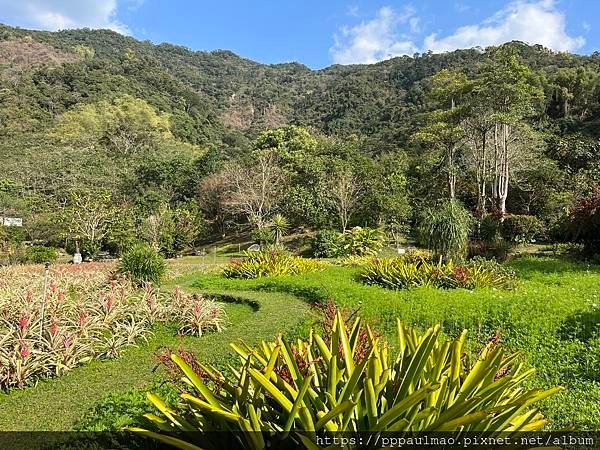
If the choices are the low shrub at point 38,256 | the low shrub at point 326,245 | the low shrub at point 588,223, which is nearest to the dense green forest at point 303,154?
the low shrub at point 588,223

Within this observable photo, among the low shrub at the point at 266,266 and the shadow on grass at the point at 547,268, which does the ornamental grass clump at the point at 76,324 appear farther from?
the shadow on grass at the point at 547,268

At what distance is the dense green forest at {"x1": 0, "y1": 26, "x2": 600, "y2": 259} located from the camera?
73.9 ft

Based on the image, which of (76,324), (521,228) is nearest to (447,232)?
(76,324)

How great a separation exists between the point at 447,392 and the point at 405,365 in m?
0.31

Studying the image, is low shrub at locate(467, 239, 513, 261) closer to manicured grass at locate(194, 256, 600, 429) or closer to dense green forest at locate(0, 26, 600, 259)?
dense green forest at locate(0, 26, 600, 259)

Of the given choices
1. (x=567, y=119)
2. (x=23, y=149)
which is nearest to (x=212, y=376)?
(x=567, y=119)

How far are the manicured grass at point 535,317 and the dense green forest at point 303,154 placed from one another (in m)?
7.61

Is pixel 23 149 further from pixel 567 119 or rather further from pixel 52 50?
pixel 567 119

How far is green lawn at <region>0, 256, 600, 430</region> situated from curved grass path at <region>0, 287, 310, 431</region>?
10 millimetres

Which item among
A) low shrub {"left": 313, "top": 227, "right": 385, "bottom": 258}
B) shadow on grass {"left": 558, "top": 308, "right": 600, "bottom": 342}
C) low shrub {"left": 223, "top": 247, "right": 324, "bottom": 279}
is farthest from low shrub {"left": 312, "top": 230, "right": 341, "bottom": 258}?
shadow on grass {"left": 558, "top": 308, "right": 600, "bottom": 342}

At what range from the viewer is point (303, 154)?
36.5 metres

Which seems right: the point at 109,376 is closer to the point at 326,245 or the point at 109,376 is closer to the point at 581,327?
the point at 581,327

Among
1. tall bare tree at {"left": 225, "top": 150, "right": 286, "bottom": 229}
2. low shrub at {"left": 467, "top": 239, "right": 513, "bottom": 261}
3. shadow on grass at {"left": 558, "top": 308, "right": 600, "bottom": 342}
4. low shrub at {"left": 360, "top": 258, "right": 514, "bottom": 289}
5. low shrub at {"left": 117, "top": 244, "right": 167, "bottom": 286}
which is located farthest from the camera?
tall bare tree at {"left": 225, "top": 150, "right": 286, "bottom": 229}

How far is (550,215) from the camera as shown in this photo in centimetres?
2297
